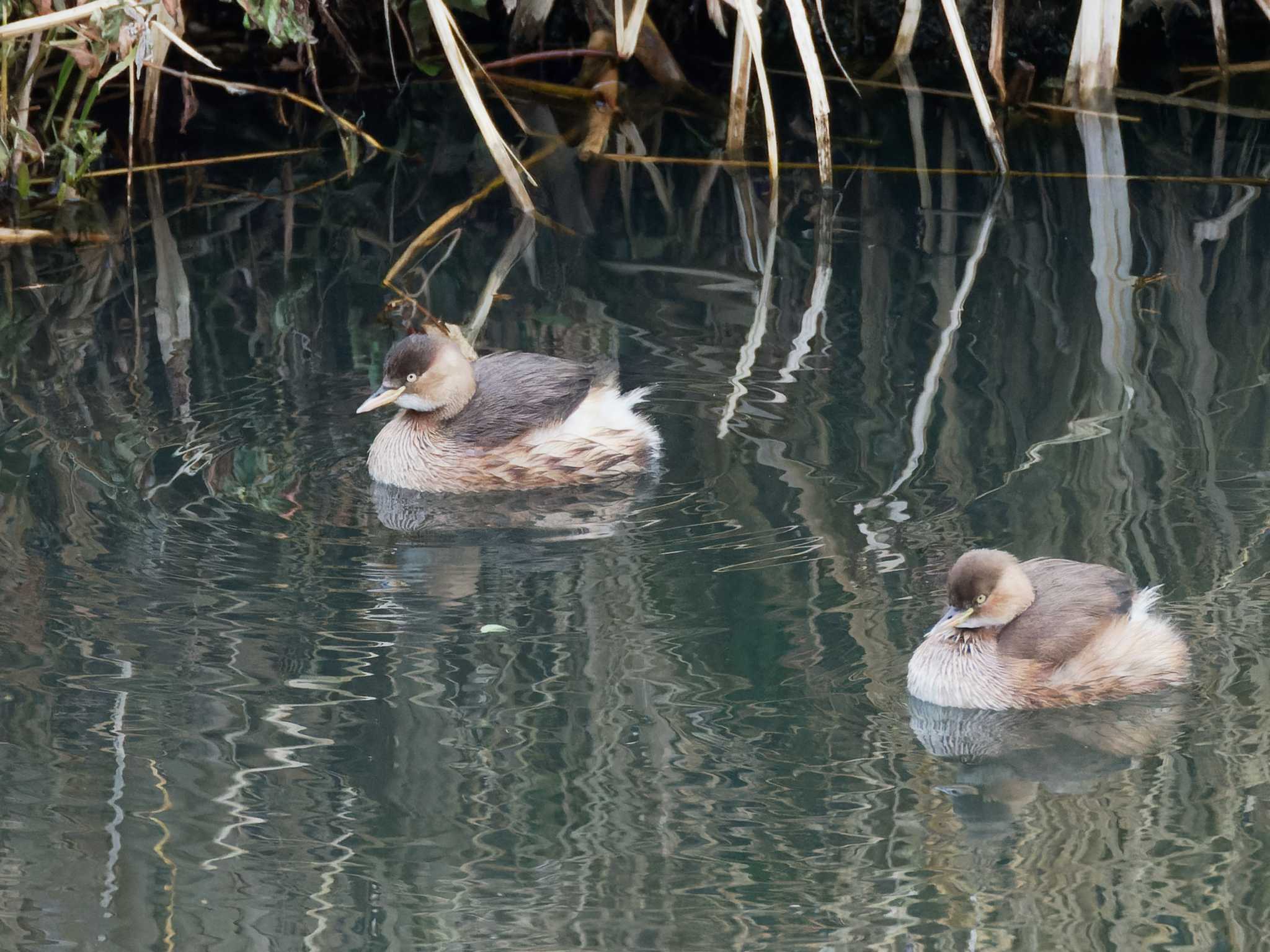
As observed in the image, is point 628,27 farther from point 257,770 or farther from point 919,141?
point 257,770

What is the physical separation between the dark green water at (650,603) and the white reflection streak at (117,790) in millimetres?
12

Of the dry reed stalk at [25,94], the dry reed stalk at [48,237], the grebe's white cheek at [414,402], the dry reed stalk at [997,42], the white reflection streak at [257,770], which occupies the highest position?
the dry reed stalk at [997,42]

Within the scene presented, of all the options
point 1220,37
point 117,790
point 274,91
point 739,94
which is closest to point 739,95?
point 739,94

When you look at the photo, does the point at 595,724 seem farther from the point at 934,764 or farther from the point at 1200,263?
the point at 1200,263

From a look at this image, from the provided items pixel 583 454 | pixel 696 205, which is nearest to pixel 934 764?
pixel 583 454

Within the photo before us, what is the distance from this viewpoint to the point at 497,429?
618cm

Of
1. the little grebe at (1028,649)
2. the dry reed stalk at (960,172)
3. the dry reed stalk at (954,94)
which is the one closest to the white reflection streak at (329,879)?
the little grebe at (1028,649)

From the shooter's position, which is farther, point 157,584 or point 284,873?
point 157,584

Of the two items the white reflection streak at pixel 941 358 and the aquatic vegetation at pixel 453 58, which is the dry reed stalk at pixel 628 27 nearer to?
the aquatic vegetation at pixel 453 58

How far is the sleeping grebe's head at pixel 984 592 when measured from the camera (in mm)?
4500

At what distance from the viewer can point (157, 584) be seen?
5.18m

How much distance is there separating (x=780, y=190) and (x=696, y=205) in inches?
19.4

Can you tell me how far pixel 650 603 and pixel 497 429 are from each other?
4.44ft

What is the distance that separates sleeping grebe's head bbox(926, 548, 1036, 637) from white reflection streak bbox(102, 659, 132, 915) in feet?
6.64
